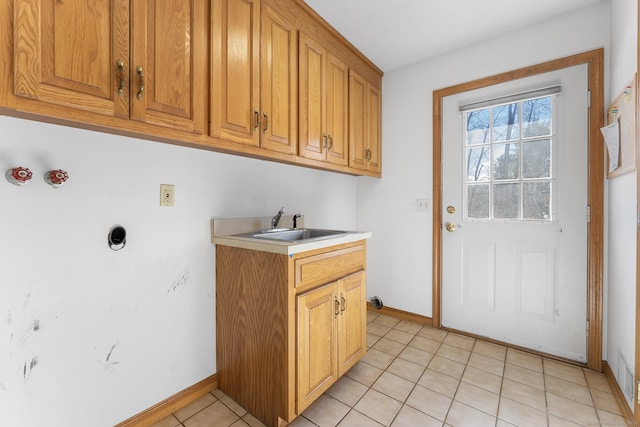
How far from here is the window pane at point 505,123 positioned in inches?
82.9

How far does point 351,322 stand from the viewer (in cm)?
173

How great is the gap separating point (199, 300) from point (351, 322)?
0.93 meters

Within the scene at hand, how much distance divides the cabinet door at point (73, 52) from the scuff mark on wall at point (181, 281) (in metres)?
0.86

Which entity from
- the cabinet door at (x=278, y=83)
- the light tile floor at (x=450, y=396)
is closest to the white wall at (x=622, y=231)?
the light tile floor at (x=450, y=396)

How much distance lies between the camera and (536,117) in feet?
6.63

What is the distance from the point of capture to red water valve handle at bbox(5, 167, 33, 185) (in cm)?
97

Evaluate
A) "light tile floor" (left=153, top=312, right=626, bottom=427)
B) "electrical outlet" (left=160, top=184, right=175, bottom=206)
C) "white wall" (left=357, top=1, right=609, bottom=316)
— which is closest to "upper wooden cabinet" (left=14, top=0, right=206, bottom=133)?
"electrical outlet" (left=160, top=184, right=175, bottom=206)

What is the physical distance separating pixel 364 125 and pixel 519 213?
1.43 metres

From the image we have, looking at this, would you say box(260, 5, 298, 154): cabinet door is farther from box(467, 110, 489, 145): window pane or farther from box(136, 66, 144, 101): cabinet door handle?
box(467, 110, 489, 145): window pane

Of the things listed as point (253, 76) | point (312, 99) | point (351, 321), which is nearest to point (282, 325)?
point (351, 321)

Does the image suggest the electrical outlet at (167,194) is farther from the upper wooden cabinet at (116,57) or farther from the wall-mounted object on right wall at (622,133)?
the wall-mounted object on right wall at (622,133)

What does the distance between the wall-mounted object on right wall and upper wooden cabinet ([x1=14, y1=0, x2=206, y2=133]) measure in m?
2.09

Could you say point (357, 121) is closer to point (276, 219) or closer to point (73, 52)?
point (276, 219)

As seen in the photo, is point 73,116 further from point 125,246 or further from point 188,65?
point 125,246
